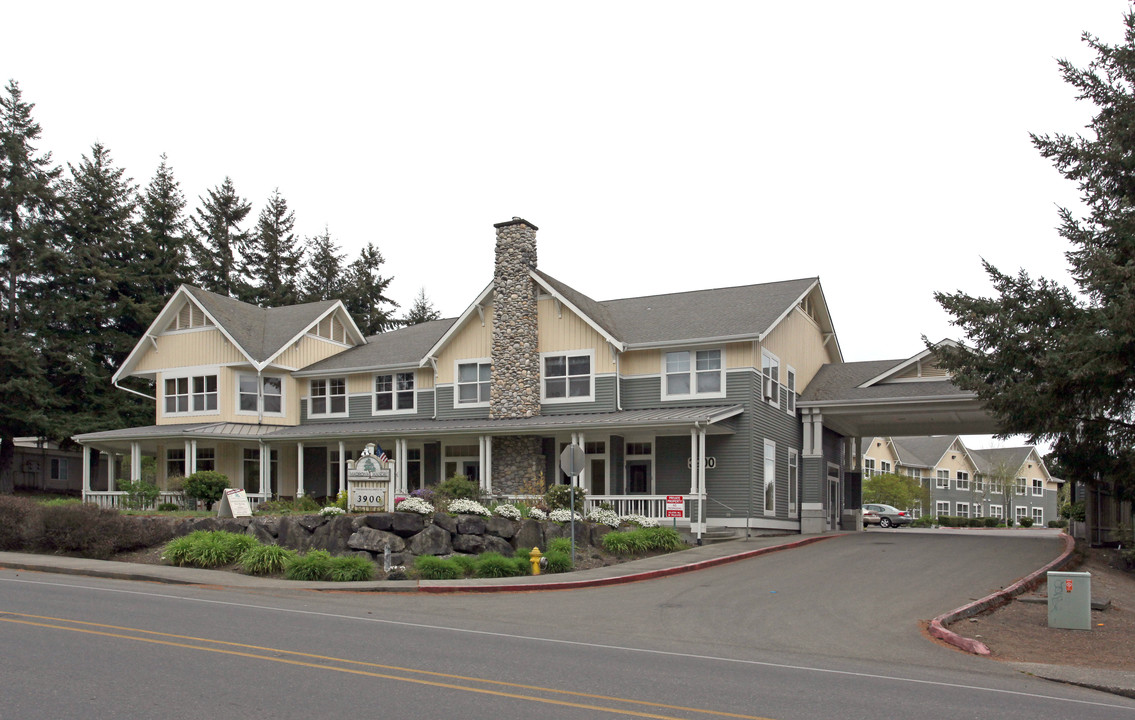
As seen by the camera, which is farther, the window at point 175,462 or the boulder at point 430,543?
the window at point 175,462

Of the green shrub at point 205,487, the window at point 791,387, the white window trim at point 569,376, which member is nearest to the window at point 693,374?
the white window trim at point 569,376

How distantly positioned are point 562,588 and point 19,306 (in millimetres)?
35598

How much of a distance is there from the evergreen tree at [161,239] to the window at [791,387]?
3031 centimetres

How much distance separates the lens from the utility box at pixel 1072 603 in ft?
47.2

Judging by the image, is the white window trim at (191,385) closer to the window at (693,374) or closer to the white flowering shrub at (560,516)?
the white flowering shrub at (560,516)

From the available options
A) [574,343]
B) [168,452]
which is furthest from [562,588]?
[168,452]

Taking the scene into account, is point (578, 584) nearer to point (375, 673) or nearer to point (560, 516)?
point (560, 516)

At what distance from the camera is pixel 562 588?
18.9m

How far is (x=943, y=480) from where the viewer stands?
267 feet

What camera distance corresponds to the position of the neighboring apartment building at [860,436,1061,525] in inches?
3068

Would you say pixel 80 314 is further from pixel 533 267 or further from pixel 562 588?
pixel 562 588

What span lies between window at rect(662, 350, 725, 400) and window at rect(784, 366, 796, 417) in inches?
148

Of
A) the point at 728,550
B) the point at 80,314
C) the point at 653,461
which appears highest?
the point at 80,314

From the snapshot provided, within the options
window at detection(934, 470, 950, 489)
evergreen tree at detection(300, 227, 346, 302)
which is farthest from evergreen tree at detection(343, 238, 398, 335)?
window at detection(934, 470, 950, 489)
